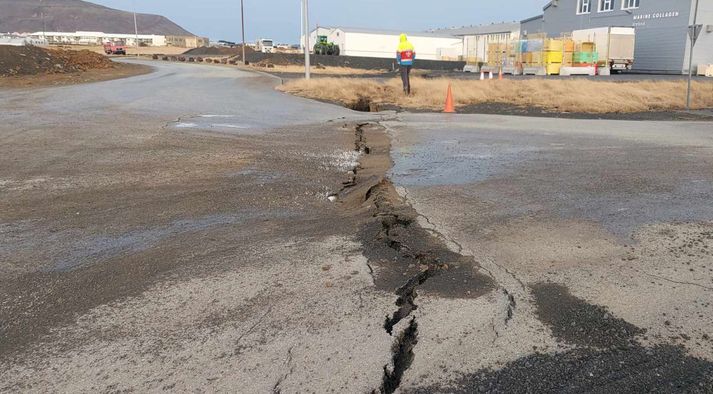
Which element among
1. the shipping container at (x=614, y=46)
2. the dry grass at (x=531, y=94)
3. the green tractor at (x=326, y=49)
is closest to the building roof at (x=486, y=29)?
the green tractor at (x=326, y=49)

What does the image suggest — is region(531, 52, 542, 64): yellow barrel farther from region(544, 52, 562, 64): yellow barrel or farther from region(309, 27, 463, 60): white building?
region(309, 27, 463, 60): white building

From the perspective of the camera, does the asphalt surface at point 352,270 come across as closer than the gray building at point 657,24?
Yes

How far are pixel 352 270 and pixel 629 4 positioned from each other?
50.8 meters

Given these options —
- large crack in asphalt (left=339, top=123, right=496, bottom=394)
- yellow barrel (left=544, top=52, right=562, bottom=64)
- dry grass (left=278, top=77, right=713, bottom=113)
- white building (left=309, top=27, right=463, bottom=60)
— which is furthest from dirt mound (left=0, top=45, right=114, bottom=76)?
white building (left=309, top=27, right=463, bottom=60)

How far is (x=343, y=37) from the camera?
8381 centimetres

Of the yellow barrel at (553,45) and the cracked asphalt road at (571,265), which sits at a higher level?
the yellow barrel at (553,45)

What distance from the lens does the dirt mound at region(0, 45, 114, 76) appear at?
95.7 ft

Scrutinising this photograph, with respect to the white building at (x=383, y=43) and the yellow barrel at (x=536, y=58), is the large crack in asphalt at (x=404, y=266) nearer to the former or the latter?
the yellow barrel at (x=536, y=58)

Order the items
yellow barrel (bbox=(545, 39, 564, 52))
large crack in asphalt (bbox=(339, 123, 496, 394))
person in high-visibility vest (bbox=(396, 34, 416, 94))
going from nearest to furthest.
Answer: large crack in asphalt (bbox=(339, 123, 496, 394))
person in high-visibility vest (bbox=(396, 34, 416, 94))
yellow barrel (bbox=(545, 39, 564, 52))

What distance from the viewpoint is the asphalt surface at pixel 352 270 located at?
301cm

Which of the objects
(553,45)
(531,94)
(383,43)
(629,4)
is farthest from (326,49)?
(531,94)

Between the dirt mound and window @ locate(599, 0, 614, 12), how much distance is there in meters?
41.0

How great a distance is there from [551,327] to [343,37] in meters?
84.1

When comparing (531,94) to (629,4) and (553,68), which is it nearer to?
(553,68)
